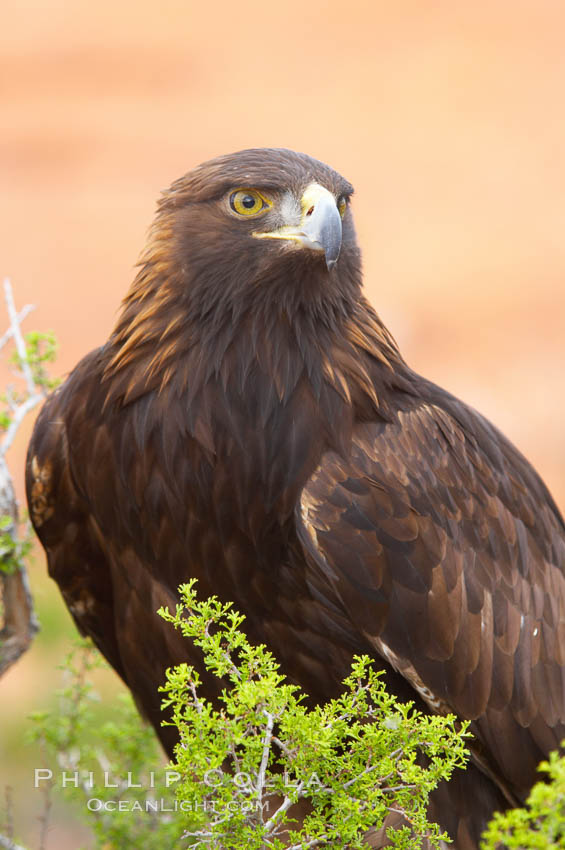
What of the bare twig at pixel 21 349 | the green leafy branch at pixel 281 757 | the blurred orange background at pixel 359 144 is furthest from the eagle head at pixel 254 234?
the blurred orange background at pixel 359 144

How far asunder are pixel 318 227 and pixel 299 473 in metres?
0.76

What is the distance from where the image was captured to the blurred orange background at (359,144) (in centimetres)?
1639

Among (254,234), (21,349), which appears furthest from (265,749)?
(21,349)

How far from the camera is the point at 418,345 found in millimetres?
15883

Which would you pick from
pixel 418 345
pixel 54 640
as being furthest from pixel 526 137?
pixel 54 640

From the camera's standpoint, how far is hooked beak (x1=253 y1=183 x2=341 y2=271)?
11.6 feet

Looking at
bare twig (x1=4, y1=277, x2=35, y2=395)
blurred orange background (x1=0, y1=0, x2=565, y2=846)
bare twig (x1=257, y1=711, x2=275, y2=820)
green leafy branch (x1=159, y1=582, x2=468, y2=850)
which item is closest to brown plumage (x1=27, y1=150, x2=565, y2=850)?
bare twig (x1=4, y1=277, x2=35, y2=395)

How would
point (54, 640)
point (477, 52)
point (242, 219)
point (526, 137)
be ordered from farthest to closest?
1. point (477, 52)
2. point (526, 137)
3. point (54, 640)
4. point (242, 219)

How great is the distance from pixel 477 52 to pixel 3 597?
21.3 meters

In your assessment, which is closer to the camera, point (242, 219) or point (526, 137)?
point (242, 219)

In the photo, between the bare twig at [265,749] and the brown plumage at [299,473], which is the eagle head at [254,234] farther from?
the bare twig at [265,749]

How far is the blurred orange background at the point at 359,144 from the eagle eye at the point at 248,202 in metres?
9.17

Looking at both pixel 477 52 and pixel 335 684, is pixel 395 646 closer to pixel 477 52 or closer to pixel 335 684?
pixel 335 684

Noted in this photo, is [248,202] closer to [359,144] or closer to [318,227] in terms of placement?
[318,227]
